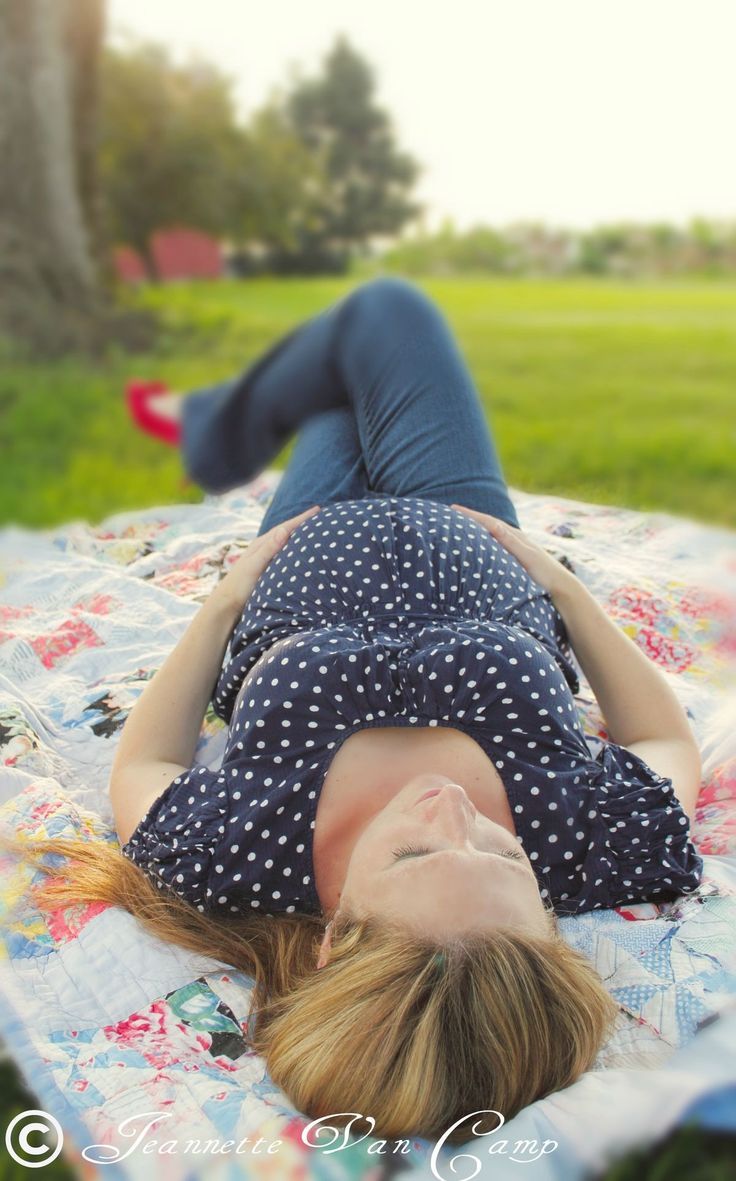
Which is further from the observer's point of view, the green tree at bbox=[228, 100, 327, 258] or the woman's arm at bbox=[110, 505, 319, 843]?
the green tree at bbox=[228, 100, 327, 258]

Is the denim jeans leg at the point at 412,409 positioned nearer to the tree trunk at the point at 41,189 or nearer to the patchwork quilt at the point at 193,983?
the patchwork quilt at the point at 193,983

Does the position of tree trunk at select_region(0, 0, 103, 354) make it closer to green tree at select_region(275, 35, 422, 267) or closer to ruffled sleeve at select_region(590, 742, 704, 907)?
ruffled sleeve at select_region(590, 742, 704, 907)

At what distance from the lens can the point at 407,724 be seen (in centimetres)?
158

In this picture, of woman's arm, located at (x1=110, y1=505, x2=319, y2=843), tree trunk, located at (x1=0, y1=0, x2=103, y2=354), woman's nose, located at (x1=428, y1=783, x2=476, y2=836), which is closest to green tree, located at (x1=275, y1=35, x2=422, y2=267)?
tree trunk, located at (x1=0, y1=0, x2=103, y2=354)

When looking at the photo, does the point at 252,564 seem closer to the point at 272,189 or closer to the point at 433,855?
the point at 433,855

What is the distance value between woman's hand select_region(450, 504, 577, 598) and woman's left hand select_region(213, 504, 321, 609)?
32 centimetres

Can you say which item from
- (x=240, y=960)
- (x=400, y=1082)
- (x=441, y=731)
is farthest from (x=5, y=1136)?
(x=441, y=731)

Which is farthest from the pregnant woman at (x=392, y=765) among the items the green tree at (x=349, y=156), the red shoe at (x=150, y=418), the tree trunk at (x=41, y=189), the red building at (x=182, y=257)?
the green tree at (x=349, y=156)

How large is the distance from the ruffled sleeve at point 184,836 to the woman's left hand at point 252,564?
419 mm

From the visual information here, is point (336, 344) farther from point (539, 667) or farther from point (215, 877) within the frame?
point (215, 877)

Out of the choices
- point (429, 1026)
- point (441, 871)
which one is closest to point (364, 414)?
point (441, 871)

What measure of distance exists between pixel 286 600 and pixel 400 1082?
0.82m

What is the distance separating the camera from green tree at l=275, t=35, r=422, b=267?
10.8m

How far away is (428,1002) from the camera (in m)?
1.26
